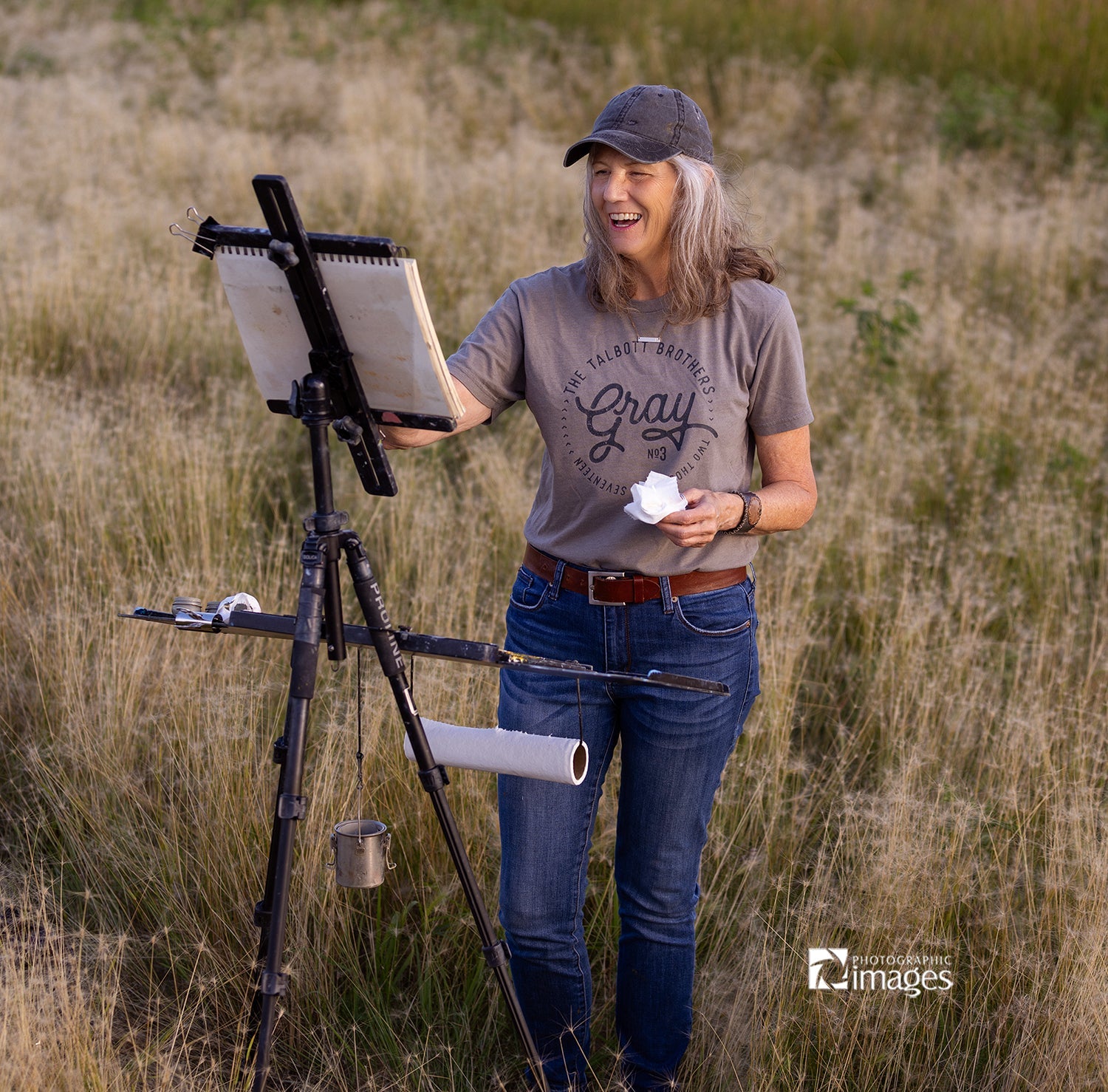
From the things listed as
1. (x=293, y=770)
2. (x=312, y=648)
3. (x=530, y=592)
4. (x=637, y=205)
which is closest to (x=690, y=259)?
(x=637, y=205)

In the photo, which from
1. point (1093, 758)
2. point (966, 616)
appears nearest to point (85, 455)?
point (966, 616)

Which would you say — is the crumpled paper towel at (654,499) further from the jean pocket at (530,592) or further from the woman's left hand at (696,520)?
the jean pocket at (530,592)

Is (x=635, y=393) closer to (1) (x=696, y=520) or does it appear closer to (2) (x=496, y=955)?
(1) (x=696, y=520)

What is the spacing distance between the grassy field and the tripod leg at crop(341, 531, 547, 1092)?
1.43ft

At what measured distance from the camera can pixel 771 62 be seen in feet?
37.3

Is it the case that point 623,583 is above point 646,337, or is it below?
below

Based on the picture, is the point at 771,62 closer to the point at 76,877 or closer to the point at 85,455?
the point at 85,455

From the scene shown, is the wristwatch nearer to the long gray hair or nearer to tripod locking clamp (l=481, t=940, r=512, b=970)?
the long gray hair

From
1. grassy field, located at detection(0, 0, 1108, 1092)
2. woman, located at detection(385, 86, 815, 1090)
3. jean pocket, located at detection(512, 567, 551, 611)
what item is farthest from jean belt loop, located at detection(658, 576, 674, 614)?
grassy field, located at detection(0, 0, 1108, 1092)

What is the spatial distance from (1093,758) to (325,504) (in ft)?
8.83

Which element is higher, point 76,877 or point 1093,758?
point 1093,758

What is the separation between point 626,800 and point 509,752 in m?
0.53

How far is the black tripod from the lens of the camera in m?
1.96

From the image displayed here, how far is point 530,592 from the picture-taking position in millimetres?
2576
